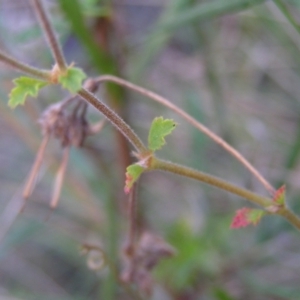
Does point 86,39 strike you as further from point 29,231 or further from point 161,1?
point 161,1

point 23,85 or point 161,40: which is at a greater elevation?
point 161,40

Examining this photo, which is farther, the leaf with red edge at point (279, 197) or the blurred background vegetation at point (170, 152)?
the blurred background vegetation at point (170, 152)

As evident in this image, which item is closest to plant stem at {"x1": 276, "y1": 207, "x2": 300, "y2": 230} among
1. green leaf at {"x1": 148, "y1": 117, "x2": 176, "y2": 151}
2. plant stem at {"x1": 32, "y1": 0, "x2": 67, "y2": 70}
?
green leaf at {"x1": 148, "y1": 117, "x2": 176, "y2": 151}

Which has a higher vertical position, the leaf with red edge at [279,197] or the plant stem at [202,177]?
the leaf with red edge at [279,197]

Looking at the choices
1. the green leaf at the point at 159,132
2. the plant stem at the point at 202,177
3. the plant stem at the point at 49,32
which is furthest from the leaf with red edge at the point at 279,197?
the plant stem at the point at 49,32

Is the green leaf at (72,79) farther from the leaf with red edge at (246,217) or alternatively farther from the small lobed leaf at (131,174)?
the leaf with red edge at (246,217)

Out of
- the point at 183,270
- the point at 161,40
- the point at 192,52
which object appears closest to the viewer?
the point at 161,40

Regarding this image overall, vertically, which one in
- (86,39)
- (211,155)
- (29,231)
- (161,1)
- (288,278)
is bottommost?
(29,231)

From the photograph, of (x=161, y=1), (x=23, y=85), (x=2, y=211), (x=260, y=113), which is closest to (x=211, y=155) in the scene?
(x=260, y=113)

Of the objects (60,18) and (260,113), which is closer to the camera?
(60,18)
